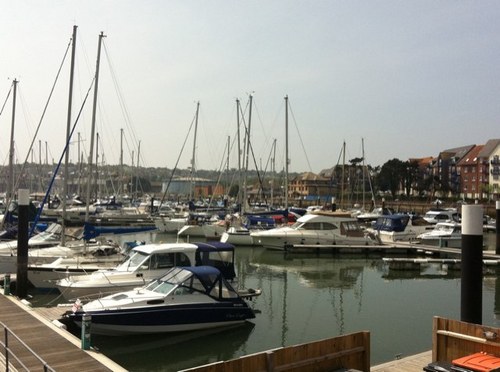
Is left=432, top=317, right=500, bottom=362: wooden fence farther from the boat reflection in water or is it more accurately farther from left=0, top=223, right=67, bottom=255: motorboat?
left=0, top=223, right=67, bottom=255: motorboat

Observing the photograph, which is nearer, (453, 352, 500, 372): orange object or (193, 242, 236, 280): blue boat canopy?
(453, 352, 500, 372): orange object

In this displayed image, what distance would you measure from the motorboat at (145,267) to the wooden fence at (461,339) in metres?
10.6

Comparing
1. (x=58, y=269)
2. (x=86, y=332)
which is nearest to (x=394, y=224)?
(x=58, y=269)

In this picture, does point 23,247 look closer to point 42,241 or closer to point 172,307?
point 172,307

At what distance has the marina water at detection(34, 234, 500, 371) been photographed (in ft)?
48.9

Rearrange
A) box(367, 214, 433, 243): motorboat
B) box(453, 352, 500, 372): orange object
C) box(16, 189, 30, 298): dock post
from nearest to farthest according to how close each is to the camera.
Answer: box(453, 352, 500, 372): orange object → box(16, 189, 30, 298): dock post → box(367, 214, 433, 243): motorboat

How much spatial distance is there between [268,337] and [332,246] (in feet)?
67.7

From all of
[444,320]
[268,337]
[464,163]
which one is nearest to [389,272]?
[268,337]

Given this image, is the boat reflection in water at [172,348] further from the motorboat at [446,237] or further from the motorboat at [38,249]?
the motorboat at [446,237]

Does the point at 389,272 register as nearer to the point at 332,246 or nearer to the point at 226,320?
the point at 332,246

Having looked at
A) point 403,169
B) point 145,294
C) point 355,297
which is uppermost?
point 403,169

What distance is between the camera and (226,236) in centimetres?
3897

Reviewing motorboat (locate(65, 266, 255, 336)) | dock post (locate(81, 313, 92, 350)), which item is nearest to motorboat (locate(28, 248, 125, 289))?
motorboat (locate(65, 266, 255, 336))

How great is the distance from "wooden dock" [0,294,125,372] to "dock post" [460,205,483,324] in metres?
7.39
